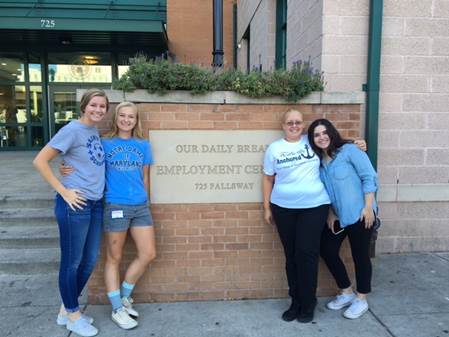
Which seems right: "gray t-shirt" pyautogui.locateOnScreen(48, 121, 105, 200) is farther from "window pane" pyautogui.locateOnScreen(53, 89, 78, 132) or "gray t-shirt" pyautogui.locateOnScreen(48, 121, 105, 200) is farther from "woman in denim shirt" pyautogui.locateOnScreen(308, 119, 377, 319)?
"window pane" pyautogui.locateOnScreen(53, 89, 78, 132)

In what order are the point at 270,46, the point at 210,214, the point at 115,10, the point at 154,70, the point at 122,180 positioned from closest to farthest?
the point at 122,180 → the point at 154,70 → the point at 210,214 → the point at 270,46 → the point at 115,10

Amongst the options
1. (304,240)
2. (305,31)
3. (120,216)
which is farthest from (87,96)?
(305,31)

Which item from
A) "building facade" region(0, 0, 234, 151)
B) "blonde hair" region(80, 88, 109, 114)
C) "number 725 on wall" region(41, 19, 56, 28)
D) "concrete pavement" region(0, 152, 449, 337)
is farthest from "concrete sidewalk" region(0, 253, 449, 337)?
"building facade" region(0, 0, 234, 151)

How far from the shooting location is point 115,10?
38.7ft

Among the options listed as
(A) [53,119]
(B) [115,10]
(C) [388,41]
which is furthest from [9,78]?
(C) [388,41]

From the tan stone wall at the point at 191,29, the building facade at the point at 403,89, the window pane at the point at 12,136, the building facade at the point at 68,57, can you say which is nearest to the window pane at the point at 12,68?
the building facade at the point at 68,57

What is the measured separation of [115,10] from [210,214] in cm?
987

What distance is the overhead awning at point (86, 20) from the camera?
32.8 feet

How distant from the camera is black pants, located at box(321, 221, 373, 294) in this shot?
3.39 m

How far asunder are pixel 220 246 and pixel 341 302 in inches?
45.4

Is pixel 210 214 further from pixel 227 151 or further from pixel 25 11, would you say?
pixel 25 11

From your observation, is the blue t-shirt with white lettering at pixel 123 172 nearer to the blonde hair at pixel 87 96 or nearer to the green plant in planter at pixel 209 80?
the blonde hair at pixel 87 96

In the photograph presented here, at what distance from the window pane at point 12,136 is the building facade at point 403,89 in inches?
389

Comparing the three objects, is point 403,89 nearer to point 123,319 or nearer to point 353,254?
point 353,254
